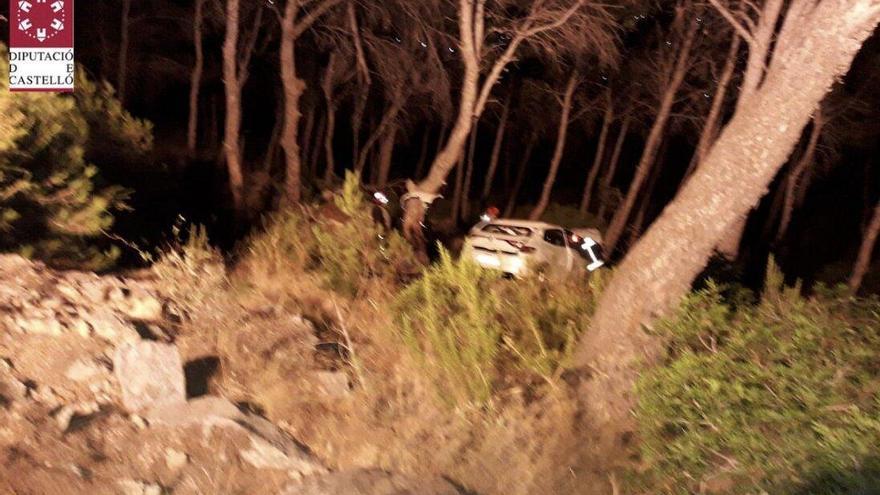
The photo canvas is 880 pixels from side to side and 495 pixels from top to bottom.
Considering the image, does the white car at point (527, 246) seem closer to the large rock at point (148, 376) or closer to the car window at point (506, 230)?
the car window at point (506, 230)

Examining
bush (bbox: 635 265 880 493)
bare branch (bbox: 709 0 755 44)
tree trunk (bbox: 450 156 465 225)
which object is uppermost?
bare branch (bbox: 709 0 755 44)

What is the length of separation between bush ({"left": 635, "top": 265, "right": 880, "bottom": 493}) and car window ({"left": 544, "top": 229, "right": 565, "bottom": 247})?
27.8 ft

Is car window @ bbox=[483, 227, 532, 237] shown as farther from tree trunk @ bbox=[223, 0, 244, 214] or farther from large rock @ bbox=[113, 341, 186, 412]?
large rock @ bbox=[113, 341, 186, 412]

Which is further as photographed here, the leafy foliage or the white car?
the white car

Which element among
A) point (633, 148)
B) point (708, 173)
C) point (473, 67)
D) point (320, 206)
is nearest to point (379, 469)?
point (708, 173)

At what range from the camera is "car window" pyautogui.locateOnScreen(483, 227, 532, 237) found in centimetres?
1508

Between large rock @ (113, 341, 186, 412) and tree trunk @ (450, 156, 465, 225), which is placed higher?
large rock @ (113, 341, 186, 412)

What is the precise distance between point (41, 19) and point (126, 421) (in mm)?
5584

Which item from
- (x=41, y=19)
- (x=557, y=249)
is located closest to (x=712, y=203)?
(x=41, y=19)

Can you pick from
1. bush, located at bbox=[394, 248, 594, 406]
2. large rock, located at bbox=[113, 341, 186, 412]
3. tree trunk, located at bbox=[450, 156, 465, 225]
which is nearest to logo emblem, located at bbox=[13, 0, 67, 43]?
bush, located at bbox=[394, 248, 594, 406]

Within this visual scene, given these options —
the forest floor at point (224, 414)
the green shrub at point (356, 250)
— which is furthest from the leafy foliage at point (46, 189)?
the green shrub at point (356, 250)

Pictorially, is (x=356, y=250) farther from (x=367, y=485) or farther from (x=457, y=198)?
(x=457, y=198)

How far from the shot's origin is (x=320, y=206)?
12719mm

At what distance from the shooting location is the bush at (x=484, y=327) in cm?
655
